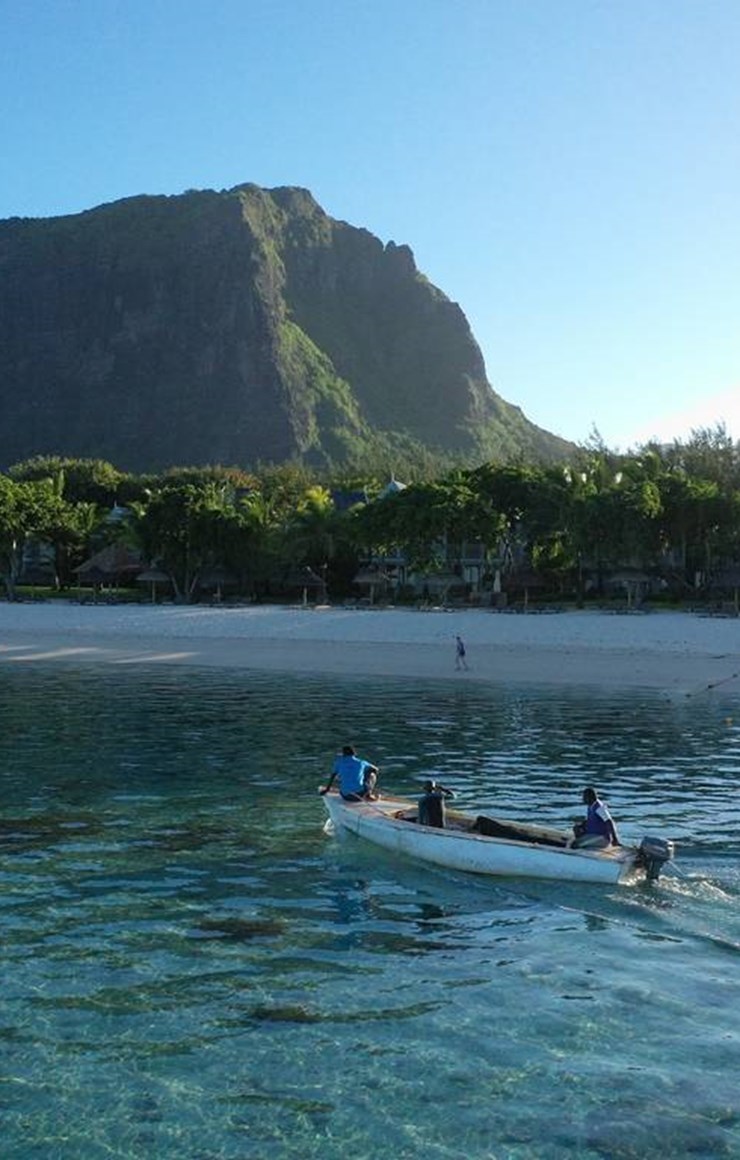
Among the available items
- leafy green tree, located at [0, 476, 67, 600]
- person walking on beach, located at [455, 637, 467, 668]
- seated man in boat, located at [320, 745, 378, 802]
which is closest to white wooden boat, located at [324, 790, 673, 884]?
seated man in boat, located at [320, 745, 378, 802]

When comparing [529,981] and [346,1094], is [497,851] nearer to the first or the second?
[529,981]

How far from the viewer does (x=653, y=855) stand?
1580 centimetres

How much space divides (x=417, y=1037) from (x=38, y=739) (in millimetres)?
20445

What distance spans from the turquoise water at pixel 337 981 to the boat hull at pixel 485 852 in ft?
0.80

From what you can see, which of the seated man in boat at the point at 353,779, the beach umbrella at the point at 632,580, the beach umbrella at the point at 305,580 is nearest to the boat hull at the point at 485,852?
the seated man in boat at the point at 353,779

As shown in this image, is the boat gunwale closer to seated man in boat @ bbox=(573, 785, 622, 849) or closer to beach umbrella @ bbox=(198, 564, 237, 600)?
seated man in boat @ bbox=(573, 785, 622, 849)

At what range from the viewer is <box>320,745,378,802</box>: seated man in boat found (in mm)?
19328

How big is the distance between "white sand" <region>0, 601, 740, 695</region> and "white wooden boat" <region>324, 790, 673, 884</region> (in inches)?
934

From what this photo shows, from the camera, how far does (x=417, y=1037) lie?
11.0 metres

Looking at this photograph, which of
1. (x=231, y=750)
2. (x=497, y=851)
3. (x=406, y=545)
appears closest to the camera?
(x=497, y=851)

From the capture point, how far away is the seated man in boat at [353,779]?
1933 cm

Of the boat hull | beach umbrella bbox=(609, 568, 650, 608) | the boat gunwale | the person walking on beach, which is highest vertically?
beach umbrella bbox=(609, 568, 650, 608)

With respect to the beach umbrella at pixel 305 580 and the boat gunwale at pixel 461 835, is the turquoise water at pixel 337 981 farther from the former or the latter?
the beach umbrella at pixel 305 580

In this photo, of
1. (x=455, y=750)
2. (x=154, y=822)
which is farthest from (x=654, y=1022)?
(x=455, y=750)
